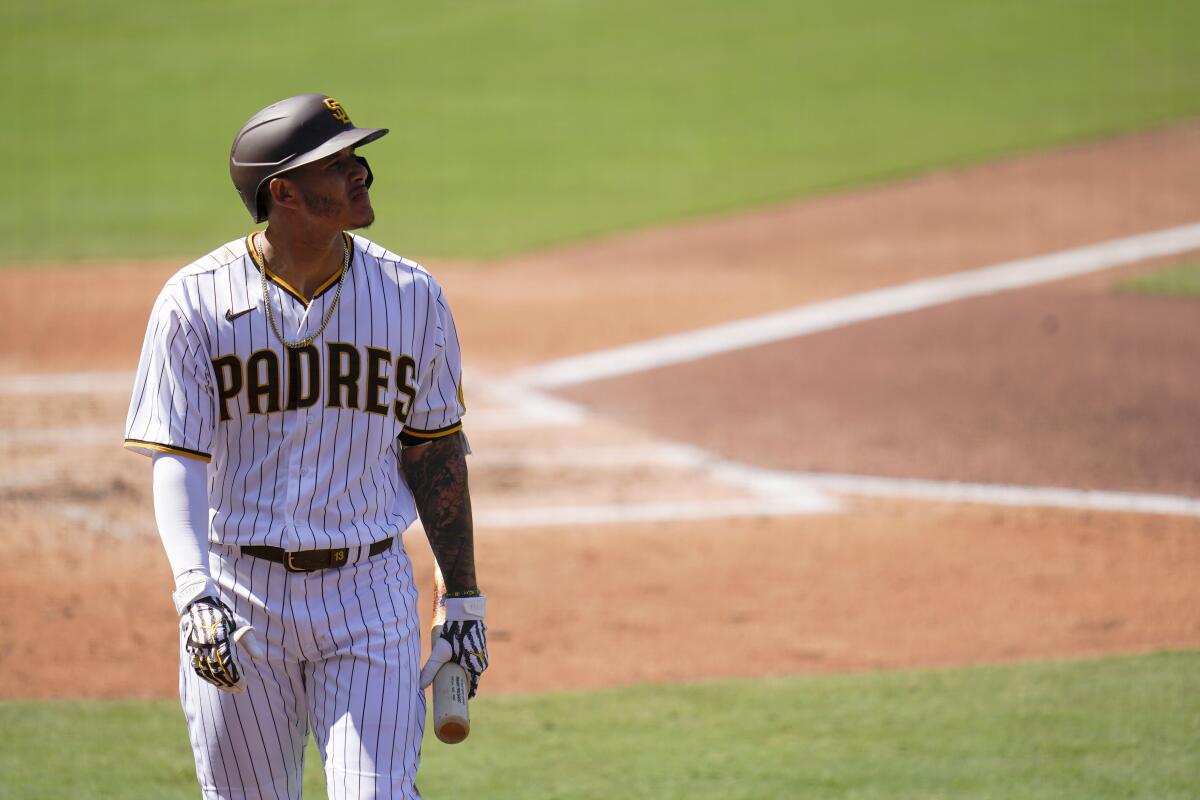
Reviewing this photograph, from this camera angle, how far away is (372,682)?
3027mm

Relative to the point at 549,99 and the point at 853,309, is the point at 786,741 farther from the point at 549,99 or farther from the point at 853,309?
the point at 549,99

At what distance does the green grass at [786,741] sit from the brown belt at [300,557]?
186cm

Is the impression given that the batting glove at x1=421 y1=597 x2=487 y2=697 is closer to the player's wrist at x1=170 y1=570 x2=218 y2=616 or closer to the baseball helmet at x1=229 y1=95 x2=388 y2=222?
the player's wrist at x1=170 y1=570 x2=218 y2=616

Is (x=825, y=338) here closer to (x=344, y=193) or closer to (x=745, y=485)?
(x=745, y=485)

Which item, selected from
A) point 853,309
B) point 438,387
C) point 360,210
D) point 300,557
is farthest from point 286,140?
point 853,309

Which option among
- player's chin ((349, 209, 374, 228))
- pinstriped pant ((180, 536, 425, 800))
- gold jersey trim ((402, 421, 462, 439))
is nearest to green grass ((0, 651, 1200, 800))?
pinstriped pant ((180, 536, 425, 800))

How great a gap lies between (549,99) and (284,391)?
1912 centimetres

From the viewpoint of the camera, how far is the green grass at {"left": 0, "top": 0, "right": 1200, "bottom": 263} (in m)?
16.5

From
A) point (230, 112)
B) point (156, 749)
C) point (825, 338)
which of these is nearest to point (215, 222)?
point (230, 112)

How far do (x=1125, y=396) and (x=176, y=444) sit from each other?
26.2ft

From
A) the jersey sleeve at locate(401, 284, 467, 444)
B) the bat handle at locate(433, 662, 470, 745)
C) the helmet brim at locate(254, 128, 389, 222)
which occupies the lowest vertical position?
the bat handle at locate(433, 662, 470, 745)

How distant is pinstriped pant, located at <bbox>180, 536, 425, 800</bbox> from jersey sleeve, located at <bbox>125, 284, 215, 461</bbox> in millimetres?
282

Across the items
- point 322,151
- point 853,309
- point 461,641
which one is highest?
point 322,151

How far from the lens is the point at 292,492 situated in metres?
3.00
